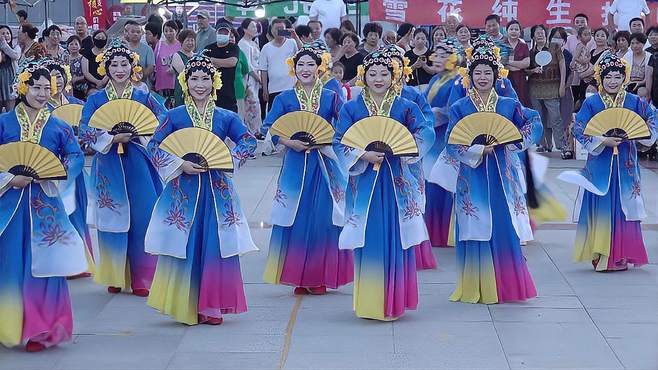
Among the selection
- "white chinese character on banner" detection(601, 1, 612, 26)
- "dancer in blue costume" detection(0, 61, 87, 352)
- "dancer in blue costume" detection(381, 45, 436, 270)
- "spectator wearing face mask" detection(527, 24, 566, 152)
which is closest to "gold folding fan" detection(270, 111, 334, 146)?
"dancer in blue costume" detection(381, 45, 436, 270)

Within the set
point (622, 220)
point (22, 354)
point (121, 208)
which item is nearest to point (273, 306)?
point (121, 208)

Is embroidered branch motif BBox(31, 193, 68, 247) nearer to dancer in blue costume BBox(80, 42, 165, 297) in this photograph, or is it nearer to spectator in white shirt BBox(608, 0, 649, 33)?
dancer in blue costume BBox(80, 42, 165, 297)

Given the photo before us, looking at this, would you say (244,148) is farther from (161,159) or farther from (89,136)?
(89,136)

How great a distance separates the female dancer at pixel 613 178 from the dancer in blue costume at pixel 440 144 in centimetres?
124

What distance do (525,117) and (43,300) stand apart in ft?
10.5

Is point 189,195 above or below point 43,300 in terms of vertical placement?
above

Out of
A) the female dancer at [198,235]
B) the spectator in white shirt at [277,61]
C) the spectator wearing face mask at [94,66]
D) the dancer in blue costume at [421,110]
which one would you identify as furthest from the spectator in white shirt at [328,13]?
the female dancer at [198,235]

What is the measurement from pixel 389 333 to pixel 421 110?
1.58 metres

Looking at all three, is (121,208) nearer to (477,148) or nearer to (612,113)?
(477,148)

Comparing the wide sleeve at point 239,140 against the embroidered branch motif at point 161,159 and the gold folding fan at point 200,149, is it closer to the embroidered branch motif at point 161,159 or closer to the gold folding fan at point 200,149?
the gold folding fan at point 200,149

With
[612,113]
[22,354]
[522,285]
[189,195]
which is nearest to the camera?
[22,354]

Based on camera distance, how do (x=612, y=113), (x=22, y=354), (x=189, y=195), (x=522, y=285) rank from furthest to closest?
(x=612, y=113), (x=522, y=285), (x=189, y=195), (x=22, y=354)

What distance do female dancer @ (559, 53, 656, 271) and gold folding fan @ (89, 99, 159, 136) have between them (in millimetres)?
2912

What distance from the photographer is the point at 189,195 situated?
6.82m
